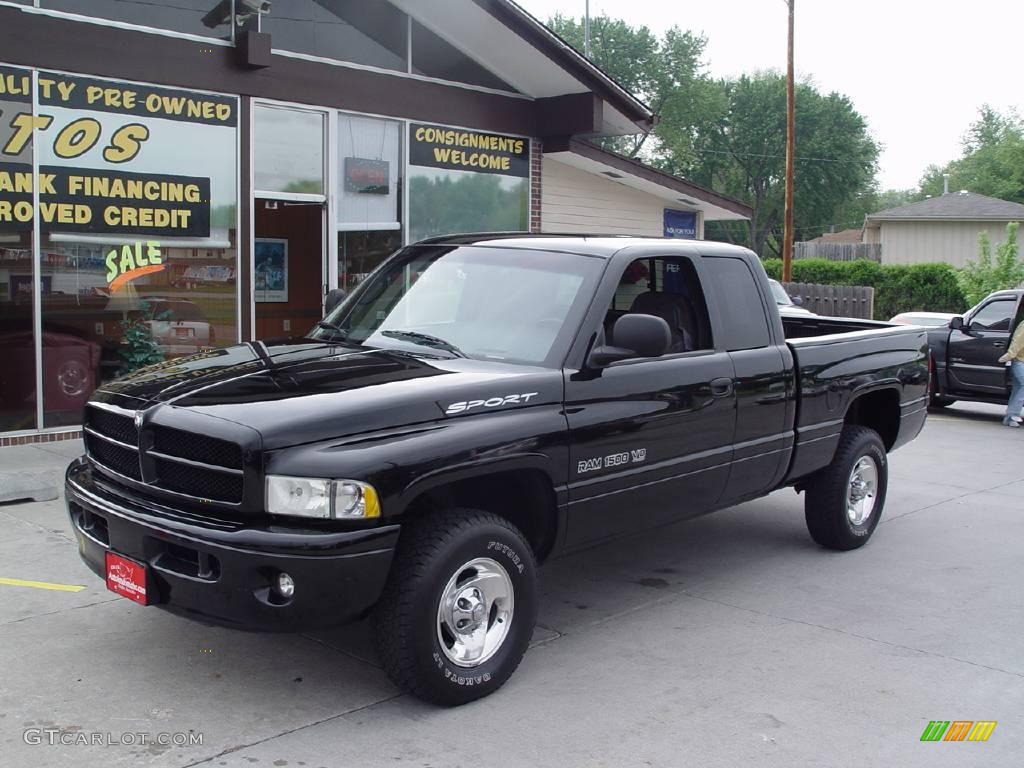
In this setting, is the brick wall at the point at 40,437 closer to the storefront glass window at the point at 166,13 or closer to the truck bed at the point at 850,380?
the storefront glass window at the point at 166,13

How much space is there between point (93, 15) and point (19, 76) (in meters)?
0.90

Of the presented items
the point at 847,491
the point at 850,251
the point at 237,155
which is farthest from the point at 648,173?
the point at 850,251

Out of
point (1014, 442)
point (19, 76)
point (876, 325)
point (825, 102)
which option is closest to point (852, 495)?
point (876, 325)

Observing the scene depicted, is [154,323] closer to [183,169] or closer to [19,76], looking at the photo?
[183,169]

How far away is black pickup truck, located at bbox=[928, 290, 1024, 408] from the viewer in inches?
549

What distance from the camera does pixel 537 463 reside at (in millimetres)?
4613

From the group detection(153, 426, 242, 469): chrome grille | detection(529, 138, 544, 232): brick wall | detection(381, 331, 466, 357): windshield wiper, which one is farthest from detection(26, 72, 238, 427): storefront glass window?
detection(153, 426, 242, 469): chrome grille

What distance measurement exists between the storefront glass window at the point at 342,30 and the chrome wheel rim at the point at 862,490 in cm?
725

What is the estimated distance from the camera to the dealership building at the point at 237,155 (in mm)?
9539

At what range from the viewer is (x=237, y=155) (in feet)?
35.6

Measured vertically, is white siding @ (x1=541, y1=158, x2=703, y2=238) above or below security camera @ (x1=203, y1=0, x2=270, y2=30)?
below

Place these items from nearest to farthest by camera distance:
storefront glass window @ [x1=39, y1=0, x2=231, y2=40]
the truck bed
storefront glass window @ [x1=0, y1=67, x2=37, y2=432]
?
the truck bed → storefront glass window @ [x1=0, y1=67, x2=37, y2=432] → storefront glass window @ [x1=39, y1=0, x2=231, y2=40]

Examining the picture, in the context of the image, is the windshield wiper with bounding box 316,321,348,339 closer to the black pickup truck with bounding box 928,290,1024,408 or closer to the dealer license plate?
the dealer license plate

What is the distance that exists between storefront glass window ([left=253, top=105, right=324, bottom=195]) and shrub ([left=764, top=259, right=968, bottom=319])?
25.6m
